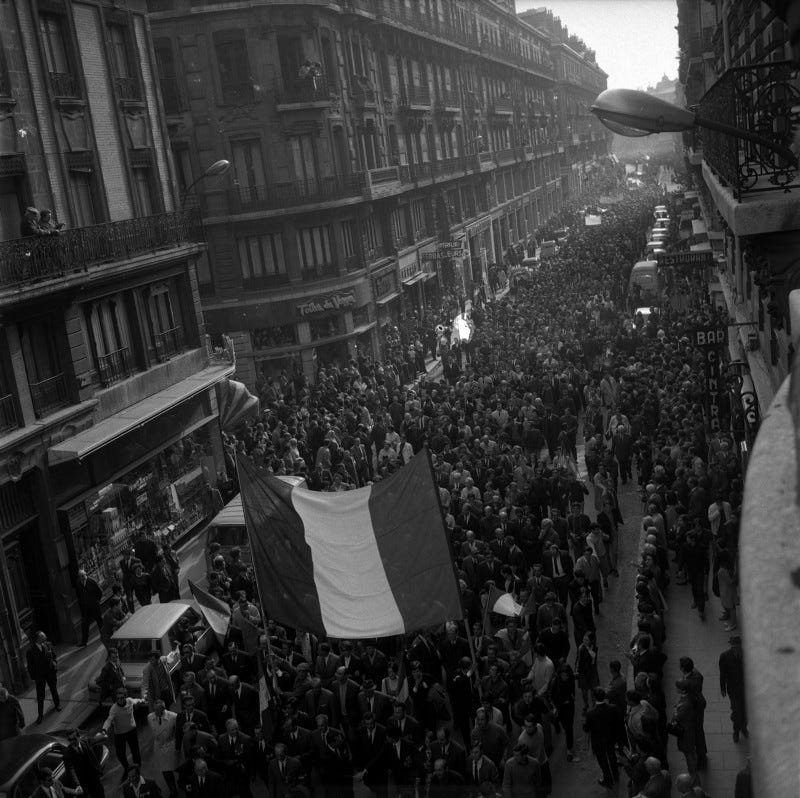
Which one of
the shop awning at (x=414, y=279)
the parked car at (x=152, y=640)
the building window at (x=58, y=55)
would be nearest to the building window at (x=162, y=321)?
the building window at (x=58, y=55)

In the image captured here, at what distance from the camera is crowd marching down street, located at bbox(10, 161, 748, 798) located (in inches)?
453

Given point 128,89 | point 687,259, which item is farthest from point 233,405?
point 687,259

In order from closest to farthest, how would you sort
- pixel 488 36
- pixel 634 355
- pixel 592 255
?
pixel 634 355 → pixel 592 255 → pixel 488 36

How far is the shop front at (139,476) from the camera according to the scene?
20.9m

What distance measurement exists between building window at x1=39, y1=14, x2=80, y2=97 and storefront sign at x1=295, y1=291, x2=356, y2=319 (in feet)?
55.3

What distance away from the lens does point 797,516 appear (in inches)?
66.0

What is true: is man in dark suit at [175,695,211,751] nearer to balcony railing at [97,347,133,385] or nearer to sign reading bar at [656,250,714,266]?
balcony railing at [97,347,133,385]

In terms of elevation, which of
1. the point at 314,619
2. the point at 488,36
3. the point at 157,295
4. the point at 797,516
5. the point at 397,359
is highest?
the point at 488,36

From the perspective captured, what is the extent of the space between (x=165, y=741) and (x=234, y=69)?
30681mm

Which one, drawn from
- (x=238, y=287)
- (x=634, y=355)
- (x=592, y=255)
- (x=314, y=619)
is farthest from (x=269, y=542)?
(x=592, y=255)

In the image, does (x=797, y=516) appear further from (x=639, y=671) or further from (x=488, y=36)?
(x=488, y=36)

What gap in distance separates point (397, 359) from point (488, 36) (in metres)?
46.9

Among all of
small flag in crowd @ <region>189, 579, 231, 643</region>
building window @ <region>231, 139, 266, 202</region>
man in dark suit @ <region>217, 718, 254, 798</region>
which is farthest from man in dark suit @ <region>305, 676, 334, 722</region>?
building window @ <region>231, 139, 266, 202</region>

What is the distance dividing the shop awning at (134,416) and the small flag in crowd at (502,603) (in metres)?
9.59
